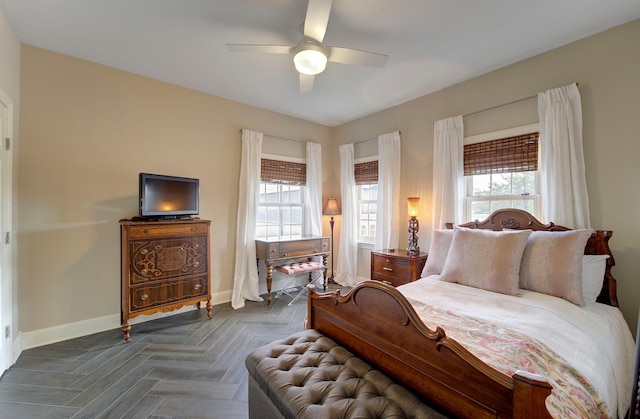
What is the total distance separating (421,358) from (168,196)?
2.93m

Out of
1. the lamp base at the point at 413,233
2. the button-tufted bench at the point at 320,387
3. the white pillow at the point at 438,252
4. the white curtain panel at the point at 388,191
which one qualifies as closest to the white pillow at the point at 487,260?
the white pillow at the point at 438,252

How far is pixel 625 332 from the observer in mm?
1773

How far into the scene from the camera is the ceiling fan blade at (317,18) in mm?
1706

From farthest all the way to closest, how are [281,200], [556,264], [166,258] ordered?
1. [281,200]
2. [166,258]
3. [556,264]

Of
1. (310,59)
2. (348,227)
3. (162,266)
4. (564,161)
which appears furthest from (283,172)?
(564,161)

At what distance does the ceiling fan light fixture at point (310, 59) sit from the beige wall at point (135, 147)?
1.91 meters

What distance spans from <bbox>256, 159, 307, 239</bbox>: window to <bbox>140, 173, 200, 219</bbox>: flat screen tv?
1030 millimetres

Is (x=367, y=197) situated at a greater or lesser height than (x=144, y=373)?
greater

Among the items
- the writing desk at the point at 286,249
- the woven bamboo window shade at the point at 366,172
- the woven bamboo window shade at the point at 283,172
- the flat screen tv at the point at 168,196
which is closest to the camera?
the flat screen tv at the point at 168,196

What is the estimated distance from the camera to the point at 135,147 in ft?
10.0

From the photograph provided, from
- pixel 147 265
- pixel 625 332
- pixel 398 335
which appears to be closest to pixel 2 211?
pixel 147 265

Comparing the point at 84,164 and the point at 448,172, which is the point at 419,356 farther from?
the point at 84,164

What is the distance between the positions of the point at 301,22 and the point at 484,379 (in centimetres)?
258

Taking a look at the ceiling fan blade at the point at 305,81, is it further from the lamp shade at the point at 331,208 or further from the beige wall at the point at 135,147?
the lamp shade at the point at 331,208
